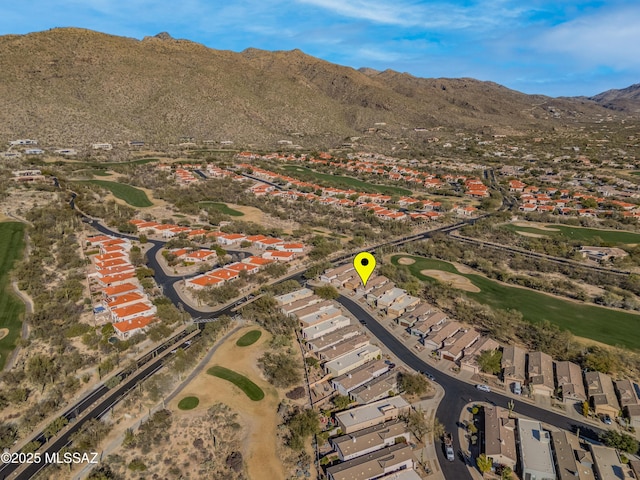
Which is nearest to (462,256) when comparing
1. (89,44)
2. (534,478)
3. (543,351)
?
(543,351)

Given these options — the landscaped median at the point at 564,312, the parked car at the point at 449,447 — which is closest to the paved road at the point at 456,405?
the parked car at the point at 449,447

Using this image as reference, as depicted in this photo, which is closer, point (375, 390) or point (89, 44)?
point (375, 390)

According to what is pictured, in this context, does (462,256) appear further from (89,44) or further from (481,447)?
(89,44)

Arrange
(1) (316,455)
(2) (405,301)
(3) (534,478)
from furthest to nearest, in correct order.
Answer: (2) (405,301), (1) (316,455), (3) (534,478)

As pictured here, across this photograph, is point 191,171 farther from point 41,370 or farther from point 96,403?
point 96,403

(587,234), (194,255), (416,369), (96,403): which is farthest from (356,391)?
(587,234)

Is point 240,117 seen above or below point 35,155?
above
